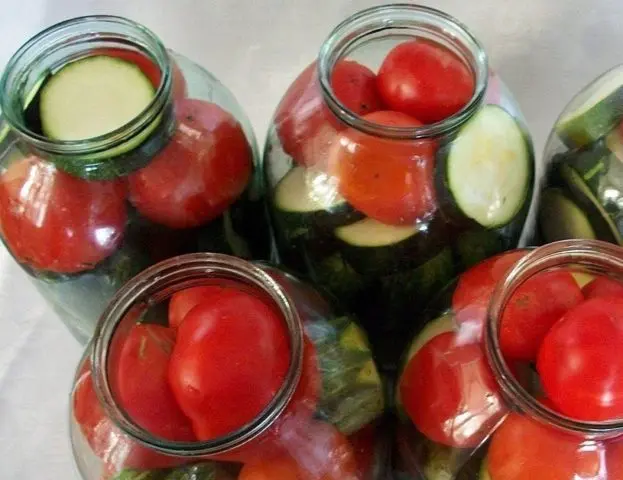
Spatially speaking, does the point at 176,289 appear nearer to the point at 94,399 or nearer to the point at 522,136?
the point at 94,399

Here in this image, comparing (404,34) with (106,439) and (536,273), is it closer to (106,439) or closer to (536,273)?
(536,273)

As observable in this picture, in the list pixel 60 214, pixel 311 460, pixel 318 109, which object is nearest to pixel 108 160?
pixel 60 214

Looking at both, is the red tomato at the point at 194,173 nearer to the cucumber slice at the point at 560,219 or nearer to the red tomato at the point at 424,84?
the red tomato at the point at 424,84

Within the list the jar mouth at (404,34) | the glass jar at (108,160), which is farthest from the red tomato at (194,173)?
the jar mouth at (404,34)

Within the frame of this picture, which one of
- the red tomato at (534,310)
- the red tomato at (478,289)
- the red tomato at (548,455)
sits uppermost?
the red tomato at (534,310)

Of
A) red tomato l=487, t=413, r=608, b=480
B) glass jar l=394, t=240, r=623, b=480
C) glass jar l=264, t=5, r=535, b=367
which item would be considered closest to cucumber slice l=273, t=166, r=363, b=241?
glass jar l=264, t=5, r=535, b=367

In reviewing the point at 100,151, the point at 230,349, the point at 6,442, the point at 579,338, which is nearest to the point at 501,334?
the point at 579,338
